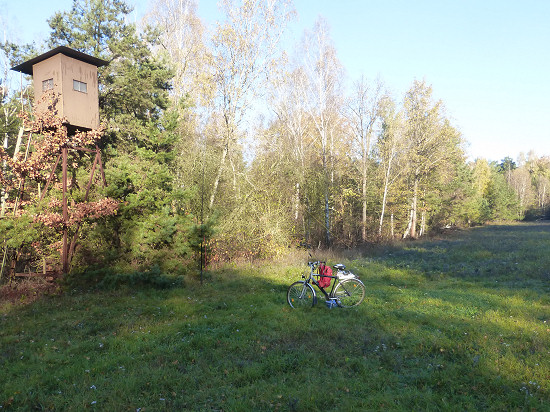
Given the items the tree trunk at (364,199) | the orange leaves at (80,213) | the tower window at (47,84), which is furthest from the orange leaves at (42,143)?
the tree trunk at (364,199)

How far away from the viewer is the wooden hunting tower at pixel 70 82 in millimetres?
10078

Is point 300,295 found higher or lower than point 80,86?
lower

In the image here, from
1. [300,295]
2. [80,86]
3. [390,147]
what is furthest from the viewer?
[390,147]

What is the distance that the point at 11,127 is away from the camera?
13.8 m

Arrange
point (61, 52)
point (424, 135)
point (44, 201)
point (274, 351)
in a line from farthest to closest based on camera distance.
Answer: point (424, 135) < point (61, 52) < point (44, 201) < point (274, 351)

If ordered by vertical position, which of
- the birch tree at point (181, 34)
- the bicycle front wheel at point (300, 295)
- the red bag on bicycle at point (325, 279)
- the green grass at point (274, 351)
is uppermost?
the birch tree at point (181, 34)

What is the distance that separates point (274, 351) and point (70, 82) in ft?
33.6

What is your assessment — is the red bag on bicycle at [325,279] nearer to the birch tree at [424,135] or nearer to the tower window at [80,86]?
the tower window at [80,86]

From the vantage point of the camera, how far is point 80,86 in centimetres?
1067

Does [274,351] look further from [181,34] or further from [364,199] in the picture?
[181,34]

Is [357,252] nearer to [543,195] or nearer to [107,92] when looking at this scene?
[107,92]

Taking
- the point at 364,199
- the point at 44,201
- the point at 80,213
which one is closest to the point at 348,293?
the point at 80,213

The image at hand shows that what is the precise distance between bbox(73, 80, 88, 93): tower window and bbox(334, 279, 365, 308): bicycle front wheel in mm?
10097

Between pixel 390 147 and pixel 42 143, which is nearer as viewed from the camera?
pixel 42 143
